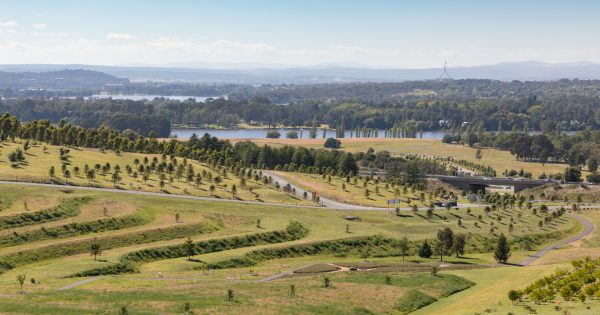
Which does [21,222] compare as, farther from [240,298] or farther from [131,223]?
[240,298]

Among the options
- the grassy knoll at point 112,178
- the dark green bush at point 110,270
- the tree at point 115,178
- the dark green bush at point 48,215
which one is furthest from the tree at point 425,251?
the tree at point 115,178

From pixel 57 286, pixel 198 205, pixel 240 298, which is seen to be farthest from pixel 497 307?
pixel 198 205

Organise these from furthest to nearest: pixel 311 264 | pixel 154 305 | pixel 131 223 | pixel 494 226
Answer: pixel 494 226
pixel 131 223
pixel 311 264
pixel 154 305

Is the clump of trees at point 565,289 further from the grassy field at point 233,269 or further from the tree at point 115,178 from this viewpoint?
the tree at point 115,178

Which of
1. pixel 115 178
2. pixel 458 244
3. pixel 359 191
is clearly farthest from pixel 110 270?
pixel 359 191

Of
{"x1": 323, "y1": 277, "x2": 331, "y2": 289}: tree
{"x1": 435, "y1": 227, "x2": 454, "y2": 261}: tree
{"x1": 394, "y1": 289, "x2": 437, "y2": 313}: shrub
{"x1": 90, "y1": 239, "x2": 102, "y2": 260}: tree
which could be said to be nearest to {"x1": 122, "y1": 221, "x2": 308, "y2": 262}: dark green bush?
{"x1": 90, "y1": 239, "x2": 102, "y2": 260}: tree
